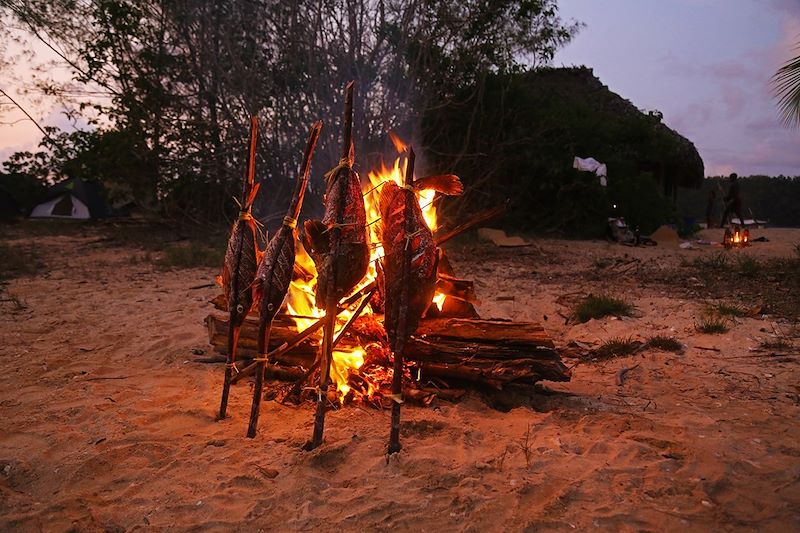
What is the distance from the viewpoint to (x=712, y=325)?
14.9 ft

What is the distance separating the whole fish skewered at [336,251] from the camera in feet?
8.39

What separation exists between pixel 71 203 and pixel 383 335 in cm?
1856

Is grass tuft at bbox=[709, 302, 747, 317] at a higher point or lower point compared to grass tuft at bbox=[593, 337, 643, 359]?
higher

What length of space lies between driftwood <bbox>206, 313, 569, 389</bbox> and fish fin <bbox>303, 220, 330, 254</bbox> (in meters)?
1.05

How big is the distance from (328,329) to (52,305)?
4695 mm

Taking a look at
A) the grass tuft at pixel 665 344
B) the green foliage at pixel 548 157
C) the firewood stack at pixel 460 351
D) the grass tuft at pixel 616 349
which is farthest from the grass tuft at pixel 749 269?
A: the green foliage at pixel 548 157

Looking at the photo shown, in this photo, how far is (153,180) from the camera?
41.2 ft

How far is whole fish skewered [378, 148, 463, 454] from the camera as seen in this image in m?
2.55

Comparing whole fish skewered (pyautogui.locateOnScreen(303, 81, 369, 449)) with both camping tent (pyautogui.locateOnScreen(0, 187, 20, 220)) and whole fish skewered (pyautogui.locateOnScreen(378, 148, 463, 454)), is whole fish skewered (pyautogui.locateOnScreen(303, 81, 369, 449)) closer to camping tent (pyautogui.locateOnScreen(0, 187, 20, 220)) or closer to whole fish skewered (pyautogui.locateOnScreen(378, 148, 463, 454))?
whole fish skewered (pyautogui.locateOnScreen(378, 148, 463, 454))

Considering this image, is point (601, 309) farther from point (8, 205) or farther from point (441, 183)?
point (8, 205)

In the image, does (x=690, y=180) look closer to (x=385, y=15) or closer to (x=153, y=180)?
(x=385, y=15)

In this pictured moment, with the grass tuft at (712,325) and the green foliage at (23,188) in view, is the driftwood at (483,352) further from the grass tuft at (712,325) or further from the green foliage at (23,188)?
the green foliage at (23,188)

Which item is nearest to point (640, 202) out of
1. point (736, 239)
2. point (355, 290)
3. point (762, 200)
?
point (736, 239)

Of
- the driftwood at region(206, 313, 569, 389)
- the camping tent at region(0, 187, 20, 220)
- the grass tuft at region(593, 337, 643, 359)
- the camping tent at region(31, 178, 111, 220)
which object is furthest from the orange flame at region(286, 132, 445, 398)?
the camping tent at region(0, 187, 20, 220)
